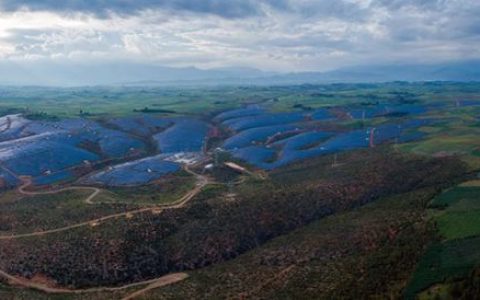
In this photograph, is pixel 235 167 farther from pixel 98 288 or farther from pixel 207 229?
pixel 98 288

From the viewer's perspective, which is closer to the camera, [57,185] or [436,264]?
[436,264]

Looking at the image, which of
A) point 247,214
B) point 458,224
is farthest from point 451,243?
point 247,214

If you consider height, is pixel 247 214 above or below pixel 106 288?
above

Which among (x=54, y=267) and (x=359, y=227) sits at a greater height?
(x=359, y=227)

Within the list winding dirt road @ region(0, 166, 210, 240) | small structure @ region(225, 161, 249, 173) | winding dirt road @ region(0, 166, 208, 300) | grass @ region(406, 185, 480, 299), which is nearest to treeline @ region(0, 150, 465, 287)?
winding dirt road @ region(0, 166, 208, 300)

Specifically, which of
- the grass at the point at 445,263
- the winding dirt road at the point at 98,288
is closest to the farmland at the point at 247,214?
the grass at the point at 445,263

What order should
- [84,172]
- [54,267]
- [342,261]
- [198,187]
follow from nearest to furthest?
[342,261], [54,267], [198,187], [84,172]

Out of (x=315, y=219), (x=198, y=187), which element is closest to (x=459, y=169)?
(x=315, y=219)

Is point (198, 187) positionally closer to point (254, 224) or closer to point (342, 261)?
point (254, 224)

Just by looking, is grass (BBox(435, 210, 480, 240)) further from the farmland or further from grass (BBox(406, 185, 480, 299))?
the farmland
